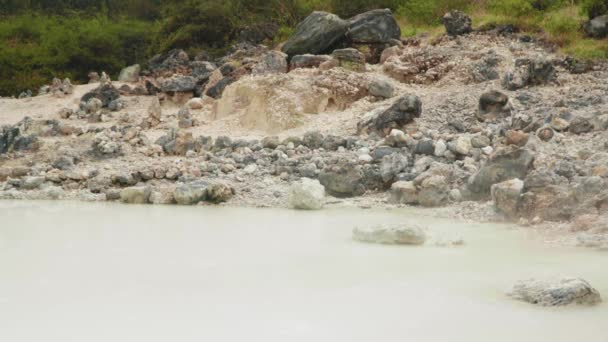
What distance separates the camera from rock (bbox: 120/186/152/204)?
774cm

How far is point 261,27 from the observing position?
1738 cm

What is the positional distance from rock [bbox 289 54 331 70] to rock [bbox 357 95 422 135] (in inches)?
124

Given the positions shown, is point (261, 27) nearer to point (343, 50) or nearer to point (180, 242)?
point (343, 50)

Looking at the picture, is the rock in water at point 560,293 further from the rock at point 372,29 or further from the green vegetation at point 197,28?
the rock at point 372,29

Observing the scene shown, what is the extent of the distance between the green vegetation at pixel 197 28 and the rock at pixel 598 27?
0.17 metres

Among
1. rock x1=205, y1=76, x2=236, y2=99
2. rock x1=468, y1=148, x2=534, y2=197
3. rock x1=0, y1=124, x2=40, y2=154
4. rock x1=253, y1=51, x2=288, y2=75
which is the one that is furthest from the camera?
rock x1=205, y1=76, x2=236, y2=99

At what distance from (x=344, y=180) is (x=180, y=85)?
8045 millimetres

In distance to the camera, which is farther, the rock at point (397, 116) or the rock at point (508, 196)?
the rock at point (397, 116)

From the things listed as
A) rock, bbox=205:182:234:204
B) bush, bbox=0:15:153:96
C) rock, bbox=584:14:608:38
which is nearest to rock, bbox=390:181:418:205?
rock, bbox=205:182:234:204

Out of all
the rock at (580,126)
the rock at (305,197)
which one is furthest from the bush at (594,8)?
the rock at (305,197)

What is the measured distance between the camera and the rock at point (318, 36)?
43.4 ft

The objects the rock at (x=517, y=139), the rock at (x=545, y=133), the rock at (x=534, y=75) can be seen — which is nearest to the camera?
the rock at (x=517, y=139)

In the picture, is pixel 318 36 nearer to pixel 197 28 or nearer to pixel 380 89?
pixel 380 89

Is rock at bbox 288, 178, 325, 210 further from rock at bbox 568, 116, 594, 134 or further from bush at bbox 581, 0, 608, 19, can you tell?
bush at bbox 581, 0, 608, 19
